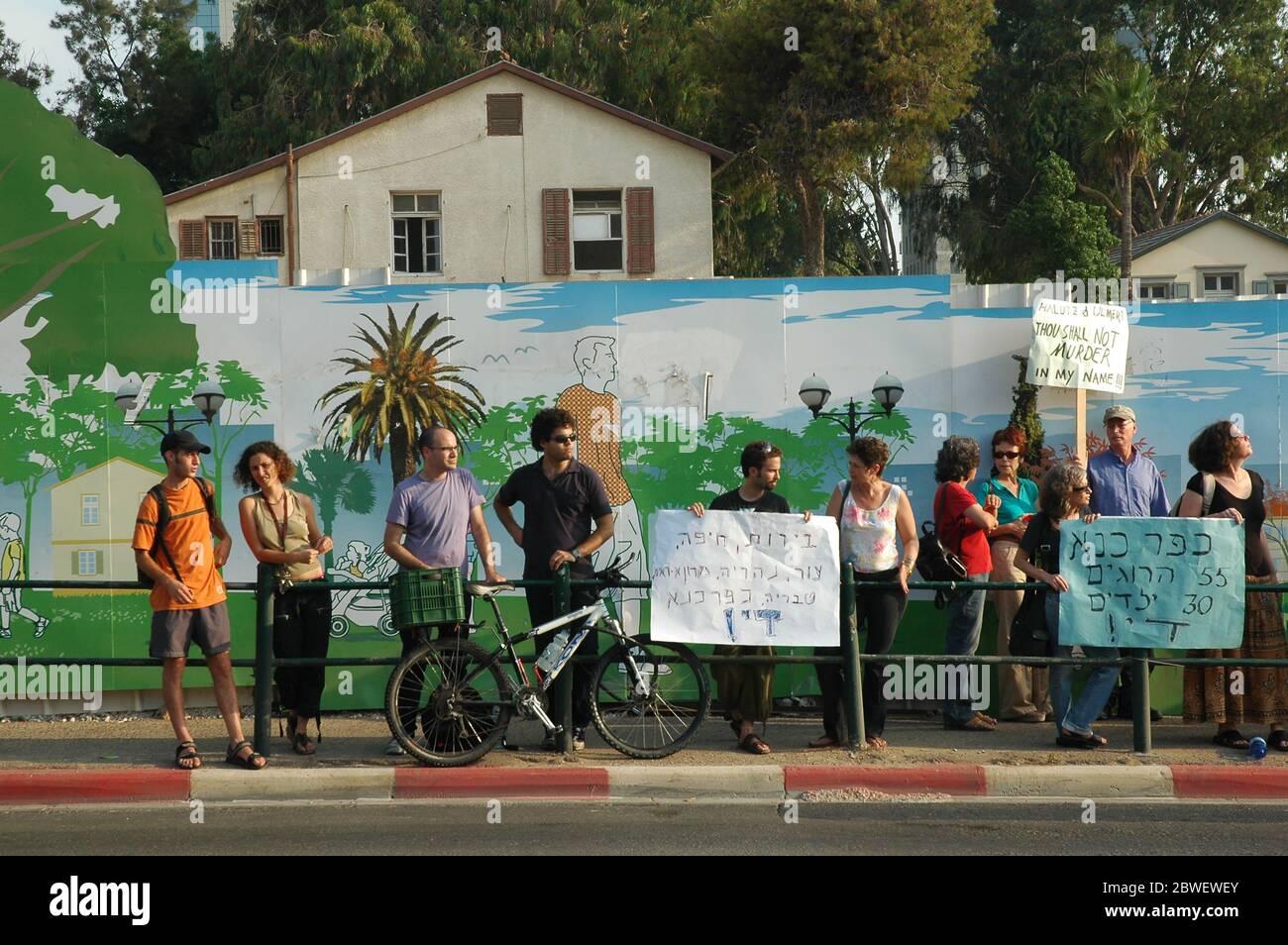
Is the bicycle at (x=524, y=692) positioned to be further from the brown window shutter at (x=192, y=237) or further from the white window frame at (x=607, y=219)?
the brown window shutter at (x=192, y=237)

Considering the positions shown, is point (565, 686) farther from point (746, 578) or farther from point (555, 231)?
point (555, 231)

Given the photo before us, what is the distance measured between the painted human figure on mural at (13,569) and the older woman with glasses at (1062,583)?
6908 mm

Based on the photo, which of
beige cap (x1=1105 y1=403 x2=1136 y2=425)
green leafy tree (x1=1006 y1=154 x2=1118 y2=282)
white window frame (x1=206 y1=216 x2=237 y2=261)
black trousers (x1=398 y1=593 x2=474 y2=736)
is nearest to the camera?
black trousers (x1=398 y1=593 x2=474 y2=736)

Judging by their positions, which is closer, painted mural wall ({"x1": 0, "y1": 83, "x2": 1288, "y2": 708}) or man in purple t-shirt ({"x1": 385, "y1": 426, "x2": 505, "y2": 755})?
man in purple t-shirt ({"x1": 385, "y1": 426, "x2": 505, "y2": 755})

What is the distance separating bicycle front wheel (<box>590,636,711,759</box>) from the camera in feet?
28.0

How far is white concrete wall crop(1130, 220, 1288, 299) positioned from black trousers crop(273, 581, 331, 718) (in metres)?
41.7

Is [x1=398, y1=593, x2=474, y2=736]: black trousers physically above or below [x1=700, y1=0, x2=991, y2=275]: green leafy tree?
below

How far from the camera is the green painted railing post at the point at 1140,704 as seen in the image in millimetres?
8648

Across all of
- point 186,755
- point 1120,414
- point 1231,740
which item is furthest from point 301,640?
point 1231,740

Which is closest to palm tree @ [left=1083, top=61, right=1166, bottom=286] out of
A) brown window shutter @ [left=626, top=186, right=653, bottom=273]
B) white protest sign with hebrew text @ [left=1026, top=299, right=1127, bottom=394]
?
brown window shutter @ [left=626, top=186, right=653, bottom=273]

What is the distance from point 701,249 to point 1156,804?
85.9 feet

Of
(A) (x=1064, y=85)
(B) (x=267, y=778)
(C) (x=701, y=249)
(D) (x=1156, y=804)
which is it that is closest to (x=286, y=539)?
(B) (x=267, y=778)

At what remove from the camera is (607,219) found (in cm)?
3356
